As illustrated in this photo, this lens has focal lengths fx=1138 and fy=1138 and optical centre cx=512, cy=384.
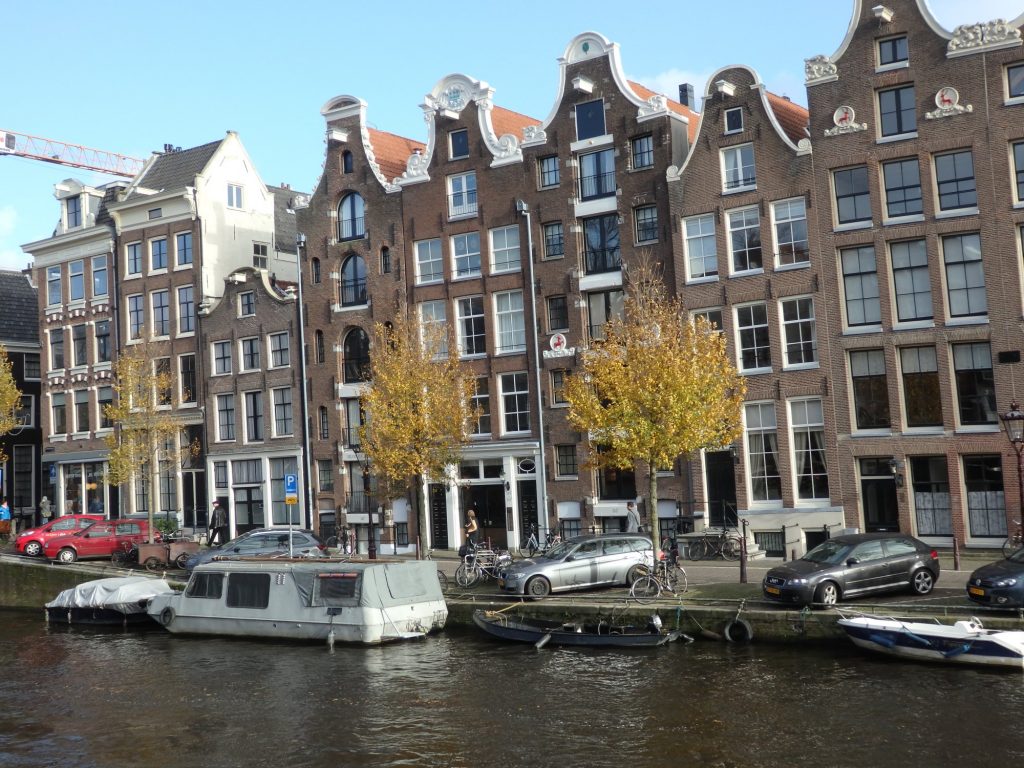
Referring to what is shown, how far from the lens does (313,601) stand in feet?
102

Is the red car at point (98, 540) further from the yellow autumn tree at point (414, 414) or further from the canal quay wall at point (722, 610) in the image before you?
the canal quay wall at point (722, 610)

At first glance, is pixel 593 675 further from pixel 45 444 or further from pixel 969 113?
pixel 45 444

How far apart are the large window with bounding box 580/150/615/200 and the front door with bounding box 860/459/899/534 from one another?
13682 mm

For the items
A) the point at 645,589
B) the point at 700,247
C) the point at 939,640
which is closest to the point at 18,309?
the point at 700,247

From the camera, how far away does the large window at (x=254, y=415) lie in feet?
171

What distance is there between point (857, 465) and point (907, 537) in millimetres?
9657

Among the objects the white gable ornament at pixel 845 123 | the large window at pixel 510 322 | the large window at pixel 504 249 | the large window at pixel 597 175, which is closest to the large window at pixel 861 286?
the white gable ornament at pixel 845 123

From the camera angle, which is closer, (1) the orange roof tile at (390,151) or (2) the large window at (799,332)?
(2) the large window at (799,332)

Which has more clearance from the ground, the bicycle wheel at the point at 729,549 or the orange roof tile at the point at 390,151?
the orange roof tile at the point at 390,151

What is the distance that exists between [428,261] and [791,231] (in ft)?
50.7

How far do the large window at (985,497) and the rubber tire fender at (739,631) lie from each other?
12499mm

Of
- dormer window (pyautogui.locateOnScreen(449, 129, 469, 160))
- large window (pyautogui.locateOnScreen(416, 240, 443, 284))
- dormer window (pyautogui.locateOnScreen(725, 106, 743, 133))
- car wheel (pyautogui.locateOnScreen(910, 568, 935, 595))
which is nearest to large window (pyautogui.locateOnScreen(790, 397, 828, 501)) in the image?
dormer window (pyautogui.locateOnScreen(725, 106, 743, 133))

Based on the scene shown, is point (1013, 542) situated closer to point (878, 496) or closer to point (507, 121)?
point (878, 496)

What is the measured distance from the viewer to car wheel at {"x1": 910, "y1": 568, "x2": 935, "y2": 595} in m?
27.6
